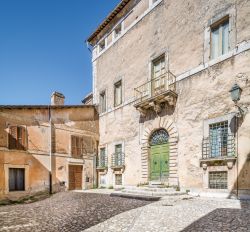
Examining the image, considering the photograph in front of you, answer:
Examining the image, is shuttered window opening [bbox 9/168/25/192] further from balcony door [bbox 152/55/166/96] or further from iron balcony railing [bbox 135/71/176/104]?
balcony door [bbox 152/55/166/96]

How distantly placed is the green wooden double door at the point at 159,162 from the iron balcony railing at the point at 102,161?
4.14 meters

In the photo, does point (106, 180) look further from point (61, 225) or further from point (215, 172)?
point (61, 225)

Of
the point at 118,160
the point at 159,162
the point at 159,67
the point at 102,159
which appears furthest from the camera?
the point at 102,159

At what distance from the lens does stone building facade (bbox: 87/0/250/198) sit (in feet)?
28.6

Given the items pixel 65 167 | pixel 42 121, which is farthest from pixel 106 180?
pixel 42 121

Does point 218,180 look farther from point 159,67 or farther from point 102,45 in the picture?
point 102,45

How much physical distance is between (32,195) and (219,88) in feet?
35.7

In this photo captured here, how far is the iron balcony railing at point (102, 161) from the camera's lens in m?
15.3

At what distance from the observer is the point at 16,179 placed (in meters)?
12.7

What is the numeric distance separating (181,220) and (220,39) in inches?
296

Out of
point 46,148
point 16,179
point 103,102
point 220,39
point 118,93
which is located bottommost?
point 16,179

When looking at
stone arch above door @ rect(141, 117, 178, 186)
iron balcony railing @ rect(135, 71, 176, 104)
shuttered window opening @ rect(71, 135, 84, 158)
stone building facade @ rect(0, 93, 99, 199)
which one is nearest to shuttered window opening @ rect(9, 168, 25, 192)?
stone building facade @ rect(0, 93, 99, 199)

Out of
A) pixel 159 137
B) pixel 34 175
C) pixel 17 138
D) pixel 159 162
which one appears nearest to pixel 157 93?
pixel 159 137

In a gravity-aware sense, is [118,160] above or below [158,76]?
below
